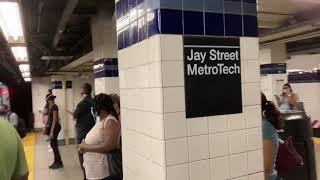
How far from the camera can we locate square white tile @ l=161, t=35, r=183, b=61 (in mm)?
1917

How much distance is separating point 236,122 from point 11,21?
3.52 meters

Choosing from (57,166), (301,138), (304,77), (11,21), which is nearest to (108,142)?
(301,138)

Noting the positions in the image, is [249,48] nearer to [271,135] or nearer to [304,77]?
[271,135]

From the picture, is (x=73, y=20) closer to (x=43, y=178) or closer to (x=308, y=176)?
(x=43, y=178)

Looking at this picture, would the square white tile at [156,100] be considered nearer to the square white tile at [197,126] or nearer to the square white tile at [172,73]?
the square white tile at [172,73]

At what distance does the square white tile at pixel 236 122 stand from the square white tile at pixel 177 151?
34 centimetres

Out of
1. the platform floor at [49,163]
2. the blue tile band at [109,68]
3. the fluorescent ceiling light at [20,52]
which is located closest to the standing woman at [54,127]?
the platform floor at [49,163]

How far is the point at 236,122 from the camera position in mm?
2170

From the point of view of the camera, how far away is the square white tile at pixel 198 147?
1988 millimetres

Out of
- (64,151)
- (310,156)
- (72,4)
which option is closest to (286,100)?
(310,156)

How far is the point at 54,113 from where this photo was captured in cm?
744

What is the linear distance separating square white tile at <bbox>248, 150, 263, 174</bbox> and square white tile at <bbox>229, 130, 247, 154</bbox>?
0.08m

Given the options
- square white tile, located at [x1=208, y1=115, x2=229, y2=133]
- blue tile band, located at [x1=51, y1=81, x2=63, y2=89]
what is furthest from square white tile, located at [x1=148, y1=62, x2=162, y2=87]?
blue tile band, located at [x1=51, y1=81, x2=63, y2=89]

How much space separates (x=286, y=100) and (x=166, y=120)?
550 cm
